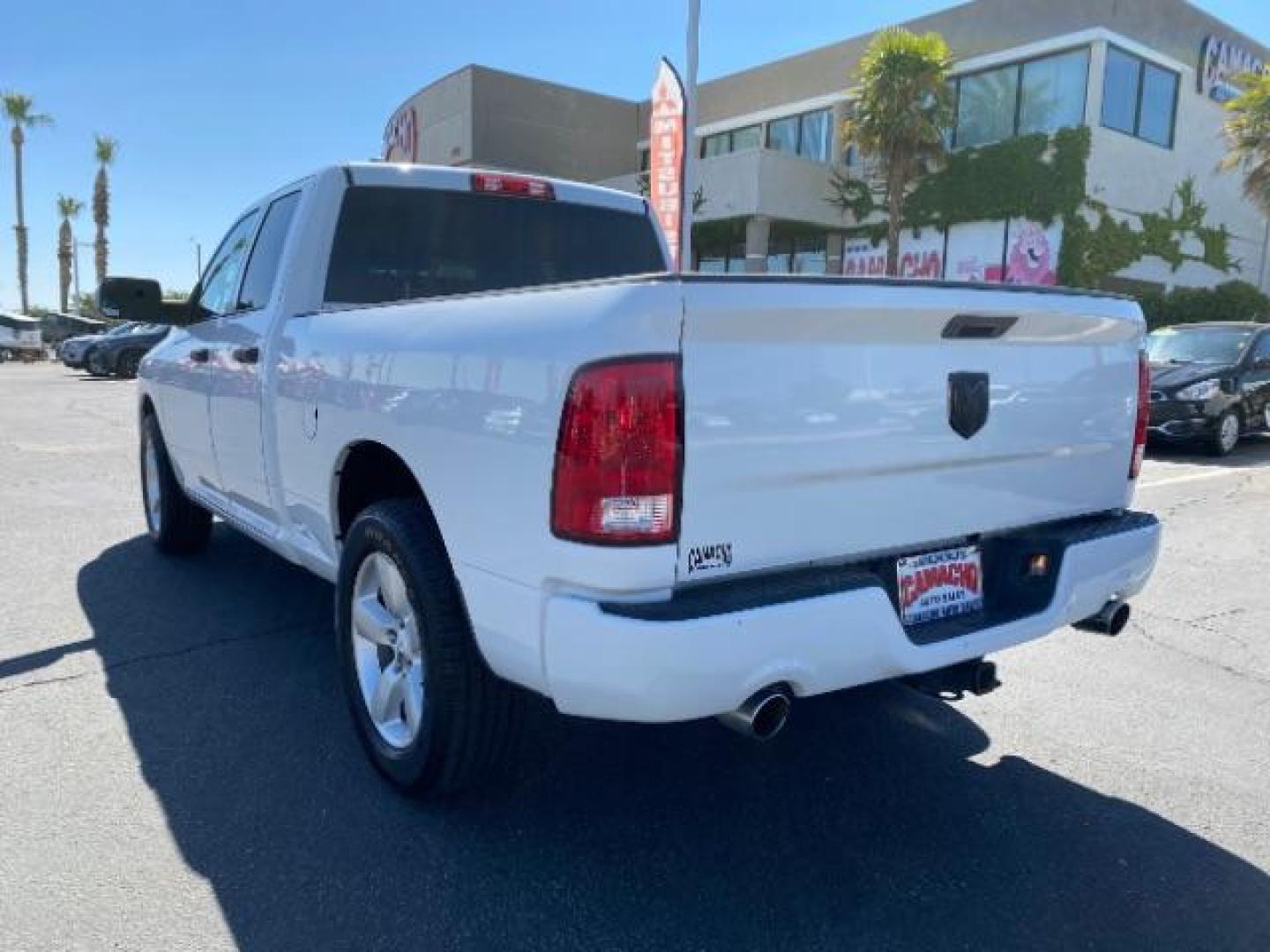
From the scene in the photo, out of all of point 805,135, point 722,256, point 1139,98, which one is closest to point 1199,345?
point 1139,98

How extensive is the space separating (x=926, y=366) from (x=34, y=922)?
2.60m

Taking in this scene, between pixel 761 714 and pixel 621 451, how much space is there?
0.73 metres

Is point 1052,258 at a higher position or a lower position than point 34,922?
higher

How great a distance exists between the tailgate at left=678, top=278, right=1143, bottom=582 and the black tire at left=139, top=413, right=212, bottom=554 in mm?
4109

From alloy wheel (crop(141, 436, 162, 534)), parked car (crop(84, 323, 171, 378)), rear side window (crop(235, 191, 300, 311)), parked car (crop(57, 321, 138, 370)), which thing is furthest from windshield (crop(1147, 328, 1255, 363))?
parked car (crop(57, 321, 138, 370))

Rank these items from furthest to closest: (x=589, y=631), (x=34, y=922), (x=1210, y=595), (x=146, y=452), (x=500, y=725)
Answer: (x=146, y=452)
(x=1210, y=595)
(x=500, y=725)
(x=34, y=922)
(x=589, y=631)

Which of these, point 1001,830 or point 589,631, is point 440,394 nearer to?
point 589,631

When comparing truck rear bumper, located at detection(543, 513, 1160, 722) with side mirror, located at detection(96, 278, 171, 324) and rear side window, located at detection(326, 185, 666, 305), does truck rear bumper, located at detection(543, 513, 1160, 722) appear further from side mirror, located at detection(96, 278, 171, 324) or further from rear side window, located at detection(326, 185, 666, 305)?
side mirror, located at detection(96, 278, 171, 324)

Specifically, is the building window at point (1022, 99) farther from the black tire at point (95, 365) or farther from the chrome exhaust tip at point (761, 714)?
the chrome exhaust tip at point (761, 714)

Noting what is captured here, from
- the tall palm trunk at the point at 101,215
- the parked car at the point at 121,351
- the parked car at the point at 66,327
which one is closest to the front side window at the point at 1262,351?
the parked car at the point at 121,351

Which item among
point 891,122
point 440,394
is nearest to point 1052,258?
point 891,122

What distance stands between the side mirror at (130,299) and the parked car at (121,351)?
69.4 ft

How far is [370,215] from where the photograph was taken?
3834mm

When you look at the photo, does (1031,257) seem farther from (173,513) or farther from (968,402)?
(968,402)
